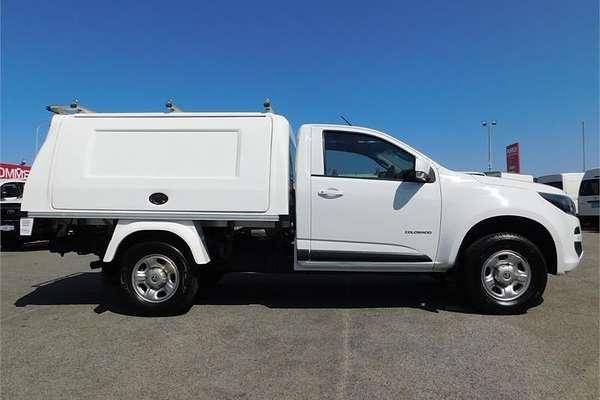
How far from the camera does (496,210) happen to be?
4879mm

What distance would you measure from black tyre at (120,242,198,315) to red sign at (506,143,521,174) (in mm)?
39295

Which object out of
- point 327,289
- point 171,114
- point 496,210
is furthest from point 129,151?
point 496,210

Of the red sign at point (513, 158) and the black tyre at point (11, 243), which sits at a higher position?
the red sign at point (513, 158)

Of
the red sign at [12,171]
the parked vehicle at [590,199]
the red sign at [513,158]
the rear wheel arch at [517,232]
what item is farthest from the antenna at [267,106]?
the red sign at [513,158]

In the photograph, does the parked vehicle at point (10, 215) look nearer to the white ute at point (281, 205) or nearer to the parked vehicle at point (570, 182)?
the white ute at point (281, 205)

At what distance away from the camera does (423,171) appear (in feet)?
16.1

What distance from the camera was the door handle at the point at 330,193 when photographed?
194 inches

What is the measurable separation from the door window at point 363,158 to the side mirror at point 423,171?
0.08m

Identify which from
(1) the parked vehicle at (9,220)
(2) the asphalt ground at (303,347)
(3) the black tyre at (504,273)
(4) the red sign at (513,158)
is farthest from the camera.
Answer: (4) the red sign at (513,158)

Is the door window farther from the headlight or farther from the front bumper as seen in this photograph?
the front bumper

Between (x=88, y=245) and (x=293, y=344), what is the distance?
290cm

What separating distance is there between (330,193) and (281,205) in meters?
0.58

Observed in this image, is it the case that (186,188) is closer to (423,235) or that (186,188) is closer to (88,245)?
(88,245)

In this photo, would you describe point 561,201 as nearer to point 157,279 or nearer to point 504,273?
point 504,273
